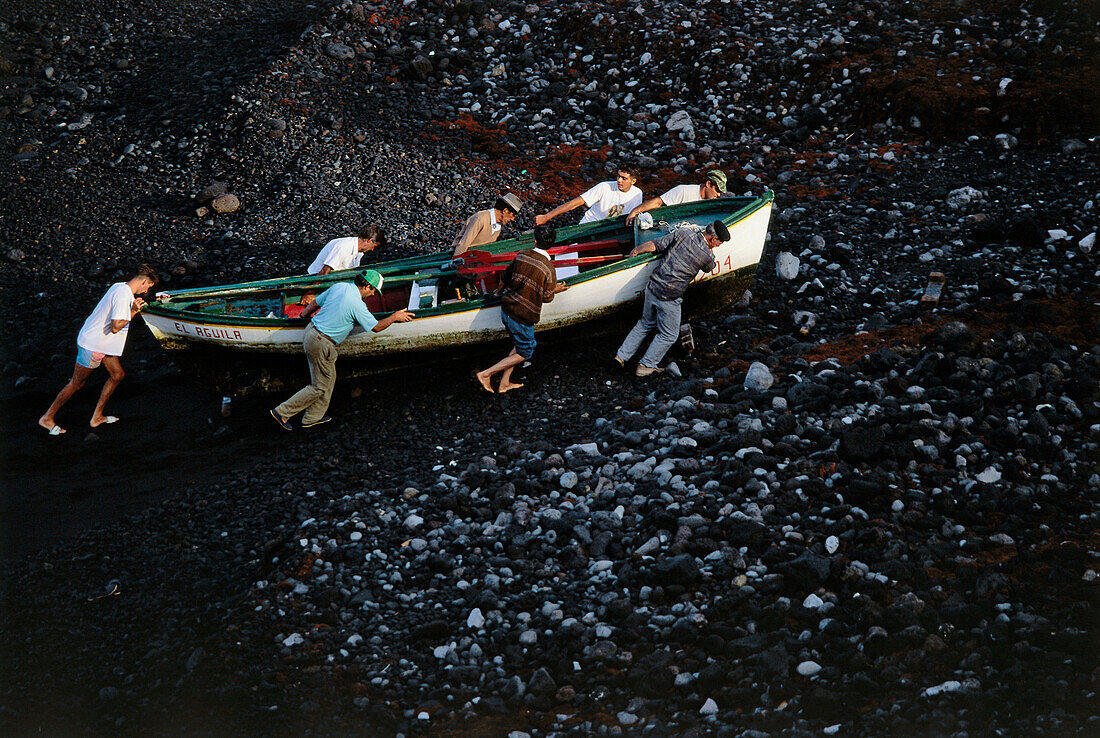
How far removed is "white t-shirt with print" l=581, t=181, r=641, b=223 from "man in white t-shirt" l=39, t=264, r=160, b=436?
5.63 meters

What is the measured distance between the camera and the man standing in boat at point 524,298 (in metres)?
8.69

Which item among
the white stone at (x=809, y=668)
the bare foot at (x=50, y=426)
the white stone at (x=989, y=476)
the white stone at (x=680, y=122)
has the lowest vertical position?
the white stone at (x=809, y=668)

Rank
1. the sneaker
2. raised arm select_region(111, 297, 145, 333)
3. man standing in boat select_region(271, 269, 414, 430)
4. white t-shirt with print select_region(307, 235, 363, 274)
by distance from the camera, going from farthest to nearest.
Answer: white t-shirt with print select_region(307, 235, 363, 274) < the sneaker < raised arm select_region(111, 297, 145, 333) < man standing in boat select_region(271, 269, 414, 430)

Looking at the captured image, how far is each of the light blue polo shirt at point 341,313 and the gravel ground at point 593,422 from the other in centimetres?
119

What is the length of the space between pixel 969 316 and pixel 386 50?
12178 millimetres

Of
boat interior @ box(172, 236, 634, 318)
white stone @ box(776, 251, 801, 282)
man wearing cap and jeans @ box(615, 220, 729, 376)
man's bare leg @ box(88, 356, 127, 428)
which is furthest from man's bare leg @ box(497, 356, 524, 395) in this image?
man's bare leg @ box(88, 356, 127, 428)

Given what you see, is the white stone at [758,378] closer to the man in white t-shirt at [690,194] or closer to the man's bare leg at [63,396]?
the man in white t-shirt at [690,194]

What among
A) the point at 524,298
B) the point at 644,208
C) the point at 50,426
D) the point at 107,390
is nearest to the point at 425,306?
the point at 524,298

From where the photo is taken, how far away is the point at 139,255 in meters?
12.1

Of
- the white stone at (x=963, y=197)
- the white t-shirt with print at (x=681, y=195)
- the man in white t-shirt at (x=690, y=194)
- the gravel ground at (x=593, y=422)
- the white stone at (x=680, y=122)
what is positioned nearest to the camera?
the gravel ground at (x=593, y=422)

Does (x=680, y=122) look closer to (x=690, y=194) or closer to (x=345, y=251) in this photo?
(x=690, y=194)

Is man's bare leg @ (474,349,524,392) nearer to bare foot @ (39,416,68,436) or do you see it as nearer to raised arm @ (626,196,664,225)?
raised arm @ (626,196,664,225)

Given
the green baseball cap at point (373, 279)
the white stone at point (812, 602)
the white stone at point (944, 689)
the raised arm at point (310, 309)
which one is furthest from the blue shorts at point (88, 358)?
the white stone at point (944, 689)

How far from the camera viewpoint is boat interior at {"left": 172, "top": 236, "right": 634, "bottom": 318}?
9.62 metres
